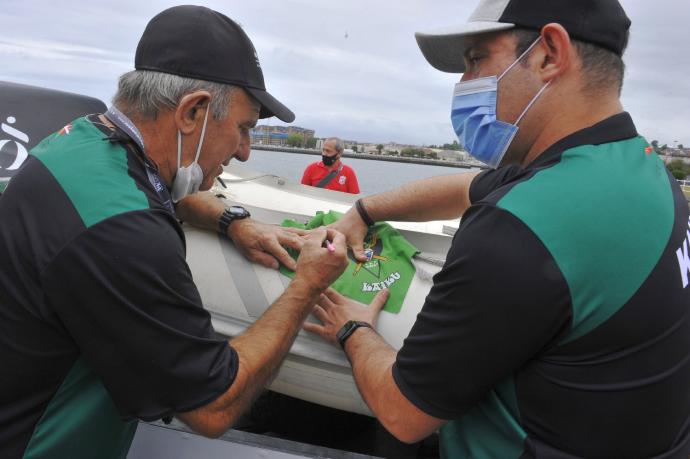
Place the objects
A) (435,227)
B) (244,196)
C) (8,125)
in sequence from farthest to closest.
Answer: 1. (244,196)
2. (435,227)
3. (8,125)

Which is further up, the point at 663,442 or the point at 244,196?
the point at 663,442

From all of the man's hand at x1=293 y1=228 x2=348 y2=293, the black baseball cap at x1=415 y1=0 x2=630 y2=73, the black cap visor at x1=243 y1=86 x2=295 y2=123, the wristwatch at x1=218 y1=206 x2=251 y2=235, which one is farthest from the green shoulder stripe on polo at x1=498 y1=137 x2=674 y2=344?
the wristwatch at x1=218 y1=206 x2=251 y2=235

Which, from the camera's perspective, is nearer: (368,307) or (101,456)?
(101,456)

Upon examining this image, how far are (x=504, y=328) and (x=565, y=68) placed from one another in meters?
0.67

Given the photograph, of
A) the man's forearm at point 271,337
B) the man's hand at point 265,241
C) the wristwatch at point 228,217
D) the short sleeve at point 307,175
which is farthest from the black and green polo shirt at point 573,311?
the short sleeve at point 307,175

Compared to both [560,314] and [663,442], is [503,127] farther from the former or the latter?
[663,442]

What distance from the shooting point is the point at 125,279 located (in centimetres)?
118

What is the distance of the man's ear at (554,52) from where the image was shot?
1.25 meters

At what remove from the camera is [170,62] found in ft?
4.94

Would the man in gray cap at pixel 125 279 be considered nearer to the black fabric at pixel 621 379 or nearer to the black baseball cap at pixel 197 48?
the black baseball cap at pixel 197 48

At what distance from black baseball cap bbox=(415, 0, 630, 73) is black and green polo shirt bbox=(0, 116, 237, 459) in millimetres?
961

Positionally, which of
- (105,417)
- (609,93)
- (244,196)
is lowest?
(244,196)

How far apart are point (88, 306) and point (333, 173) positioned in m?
6.89

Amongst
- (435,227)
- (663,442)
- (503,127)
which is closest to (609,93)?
(503,127)
